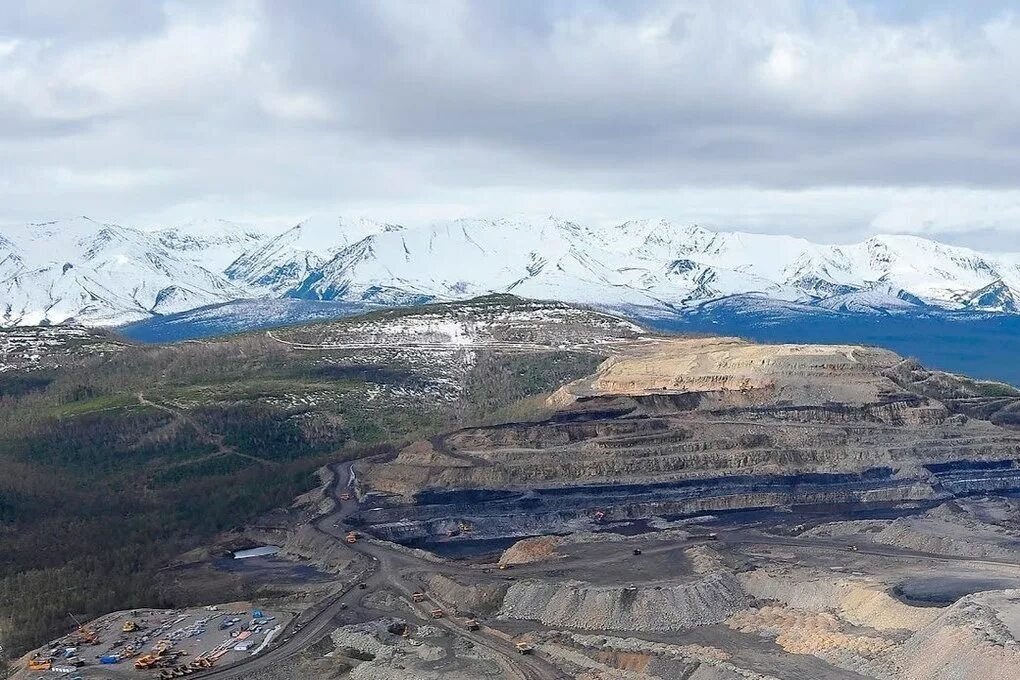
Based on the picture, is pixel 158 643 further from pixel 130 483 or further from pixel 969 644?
pixel 130 483

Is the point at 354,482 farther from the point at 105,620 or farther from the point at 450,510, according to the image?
the point at 105,620

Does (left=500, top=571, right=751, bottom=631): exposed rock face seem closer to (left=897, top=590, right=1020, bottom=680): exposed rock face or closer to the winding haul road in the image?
the winding haul road

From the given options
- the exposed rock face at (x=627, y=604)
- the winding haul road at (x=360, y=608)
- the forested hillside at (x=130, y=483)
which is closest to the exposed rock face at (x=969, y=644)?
the exposed rock face at (x=627, y=604)

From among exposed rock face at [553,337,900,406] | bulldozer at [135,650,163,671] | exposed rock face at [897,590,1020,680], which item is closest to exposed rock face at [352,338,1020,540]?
exposed rock face at [553,337,900,406]

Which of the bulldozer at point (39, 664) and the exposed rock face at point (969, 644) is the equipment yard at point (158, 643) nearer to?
the bulldozer at point (39, 664)

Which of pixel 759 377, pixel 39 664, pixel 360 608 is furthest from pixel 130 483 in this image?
pixel 759 377

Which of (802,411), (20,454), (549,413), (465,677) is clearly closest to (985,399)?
(802,411)
